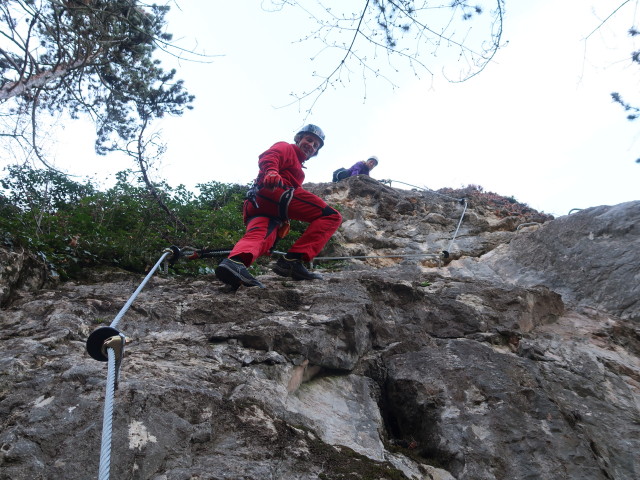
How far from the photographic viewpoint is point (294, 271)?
4.85 metres

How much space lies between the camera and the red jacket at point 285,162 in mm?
4633

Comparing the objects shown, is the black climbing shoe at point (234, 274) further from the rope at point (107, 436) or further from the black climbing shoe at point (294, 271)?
the rope at point (107, 436)

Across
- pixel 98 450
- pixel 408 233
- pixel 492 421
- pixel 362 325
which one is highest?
pixel 408 233

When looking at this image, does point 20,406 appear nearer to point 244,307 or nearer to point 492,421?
point 244,307

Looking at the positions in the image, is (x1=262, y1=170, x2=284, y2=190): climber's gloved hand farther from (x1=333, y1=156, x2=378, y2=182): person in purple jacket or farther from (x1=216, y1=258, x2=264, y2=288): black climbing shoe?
(x1=333, y1=156, x2=378, y2=182): person in purple jacket

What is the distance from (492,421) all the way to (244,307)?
191 cm

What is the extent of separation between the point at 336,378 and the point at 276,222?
1891 mm

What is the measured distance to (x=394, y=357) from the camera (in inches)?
141

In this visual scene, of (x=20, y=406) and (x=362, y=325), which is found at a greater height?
(x=362, y=325)

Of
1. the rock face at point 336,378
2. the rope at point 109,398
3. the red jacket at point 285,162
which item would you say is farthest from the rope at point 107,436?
the red jacket at point 285,162

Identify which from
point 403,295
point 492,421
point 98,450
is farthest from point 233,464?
point 403,295

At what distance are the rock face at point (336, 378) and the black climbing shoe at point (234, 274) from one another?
12 cm

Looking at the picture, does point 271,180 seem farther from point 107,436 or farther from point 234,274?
point 107,436

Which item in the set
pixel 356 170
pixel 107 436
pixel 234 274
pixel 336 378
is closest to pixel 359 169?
pixel 356 170
